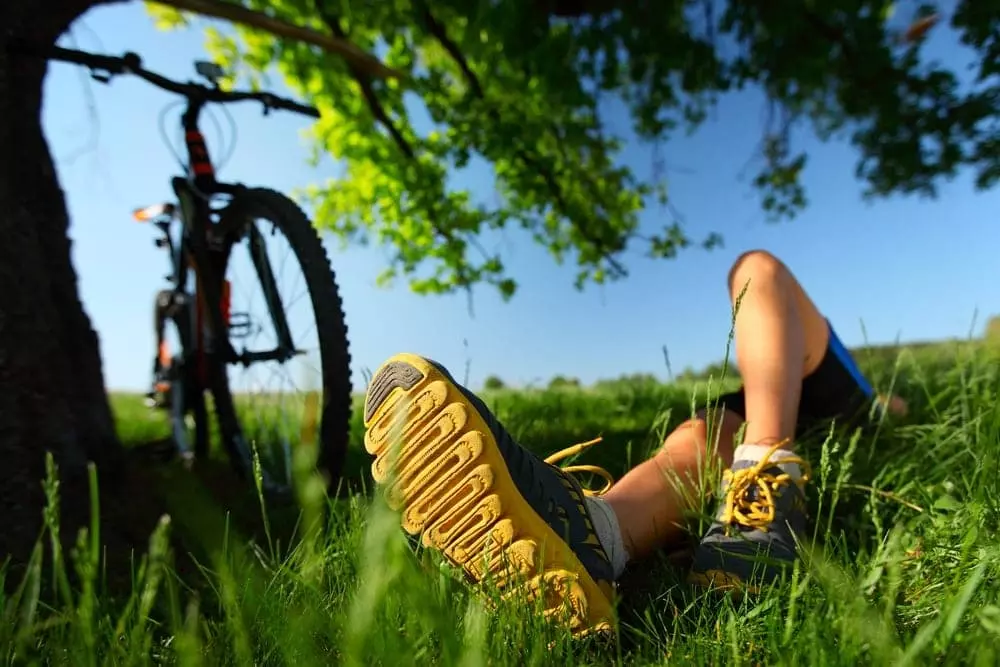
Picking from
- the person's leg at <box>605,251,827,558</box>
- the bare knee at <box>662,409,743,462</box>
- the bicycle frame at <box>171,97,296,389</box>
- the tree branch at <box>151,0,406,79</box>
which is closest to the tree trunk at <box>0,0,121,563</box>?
the bicycle frame at <box>171,97,296,389</box>

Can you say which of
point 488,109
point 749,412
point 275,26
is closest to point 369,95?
point 488,109

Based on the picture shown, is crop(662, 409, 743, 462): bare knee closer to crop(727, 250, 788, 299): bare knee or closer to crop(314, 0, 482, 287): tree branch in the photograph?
crop(727, 250, 788, 299): bare knee

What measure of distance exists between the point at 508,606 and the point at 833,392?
128 cm

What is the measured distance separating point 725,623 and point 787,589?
0.39ft

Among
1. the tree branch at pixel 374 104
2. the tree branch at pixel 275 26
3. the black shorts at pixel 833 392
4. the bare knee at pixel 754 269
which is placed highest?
the tree branch at pixel 374 104

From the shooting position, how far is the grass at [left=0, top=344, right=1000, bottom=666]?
2.13 feet

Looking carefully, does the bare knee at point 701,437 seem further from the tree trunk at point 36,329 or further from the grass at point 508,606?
the tree trunk at point 36,329

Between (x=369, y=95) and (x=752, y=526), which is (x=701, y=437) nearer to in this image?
(x=752, y=526)

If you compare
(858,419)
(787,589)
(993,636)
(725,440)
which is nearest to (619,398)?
(858,419)

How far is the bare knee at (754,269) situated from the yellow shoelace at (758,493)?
1.23 ft

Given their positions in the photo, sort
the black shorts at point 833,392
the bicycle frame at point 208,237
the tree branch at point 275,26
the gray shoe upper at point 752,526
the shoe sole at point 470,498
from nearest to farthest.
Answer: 1. the shoe sole at point 470,498
2. the gray shoe upper at point 752,526
3. the black shorts at point 833,392
4. the bicycle frame at point 208,237
5. the tree branch at point 275,26

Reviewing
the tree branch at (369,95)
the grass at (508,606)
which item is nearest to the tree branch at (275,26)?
the tree branch at (369,95)

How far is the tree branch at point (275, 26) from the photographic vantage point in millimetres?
2760

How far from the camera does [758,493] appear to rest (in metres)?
1.31
